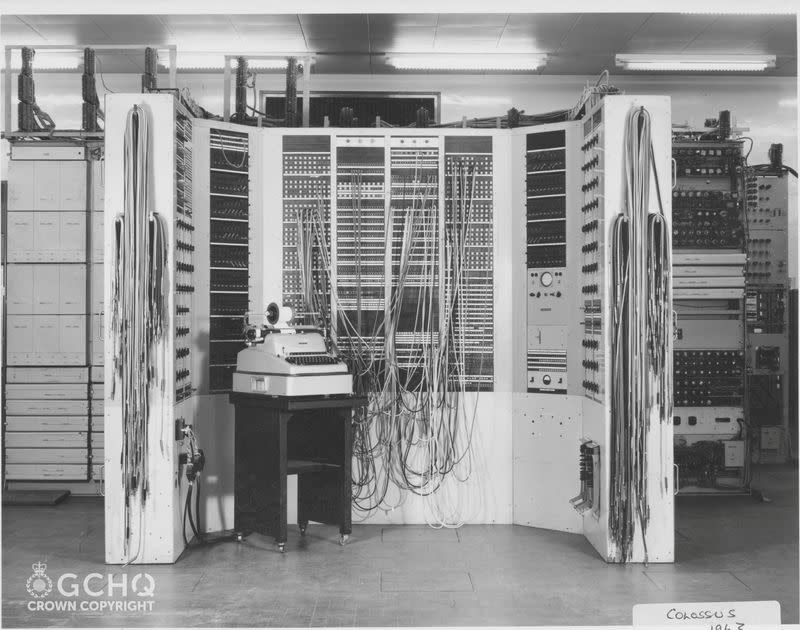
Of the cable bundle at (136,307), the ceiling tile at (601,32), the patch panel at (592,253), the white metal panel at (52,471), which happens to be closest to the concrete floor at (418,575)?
the cable bundle at (136,307)

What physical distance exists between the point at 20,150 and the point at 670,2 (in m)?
4.52

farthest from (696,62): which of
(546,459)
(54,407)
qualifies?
(54,407)

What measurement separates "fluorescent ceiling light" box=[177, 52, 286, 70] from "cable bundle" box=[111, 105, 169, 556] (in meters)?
3.85

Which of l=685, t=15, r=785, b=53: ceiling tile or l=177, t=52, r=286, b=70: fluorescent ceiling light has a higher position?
l=685, t=15, r=785, b=53: ceiling tile

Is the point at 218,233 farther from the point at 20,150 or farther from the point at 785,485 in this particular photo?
the point at 785,485

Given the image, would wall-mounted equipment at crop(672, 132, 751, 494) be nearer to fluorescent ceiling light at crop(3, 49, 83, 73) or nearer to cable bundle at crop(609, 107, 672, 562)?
cable bundle at crop(609, 107, 672, 562)

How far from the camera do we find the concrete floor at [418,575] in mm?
3447

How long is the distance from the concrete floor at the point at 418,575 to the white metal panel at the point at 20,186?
7.18 ft

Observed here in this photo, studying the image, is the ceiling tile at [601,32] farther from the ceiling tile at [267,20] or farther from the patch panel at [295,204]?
the patch panel at [295,204]

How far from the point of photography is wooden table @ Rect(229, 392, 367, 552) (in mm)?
4320

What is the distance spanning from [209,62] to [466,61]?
2.44 m

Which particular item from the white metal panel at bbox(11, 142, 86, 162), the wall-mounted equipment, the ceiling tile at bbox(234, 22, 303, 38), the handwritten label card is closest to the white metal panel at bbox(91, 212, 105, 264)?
the white metal panel at bbox(11, 142, 86, 162)

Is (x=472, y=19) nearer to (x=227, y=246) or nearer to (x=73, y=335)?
(x=227, y=246)

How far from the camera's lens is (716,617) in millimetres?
3021
